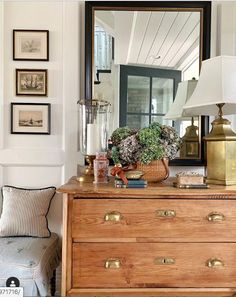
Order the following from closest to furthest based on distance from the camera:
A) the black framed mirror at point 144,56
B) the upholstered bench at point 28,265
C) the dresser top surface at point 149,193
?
1. the dresser top surface at point 149,193
2. the upholstered bench at point 28,265
3. the black framed mirror at point 144,56

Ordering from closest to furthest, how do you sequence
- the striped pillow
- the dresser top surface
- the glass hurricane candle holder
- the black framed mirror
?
1. the dresser top surface
2. the glass hurricane candle holder
3. the striped pillow
4. the black framed mirror

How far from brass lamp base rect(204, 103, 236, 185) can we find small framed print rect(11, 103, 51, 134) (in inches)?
42.4

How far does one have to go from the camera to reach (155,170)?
5.57 ft

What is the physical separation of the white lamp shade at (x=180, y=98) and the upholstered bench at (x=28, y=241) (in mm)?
954

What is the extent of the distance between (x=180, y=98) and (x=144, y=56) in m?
0.38

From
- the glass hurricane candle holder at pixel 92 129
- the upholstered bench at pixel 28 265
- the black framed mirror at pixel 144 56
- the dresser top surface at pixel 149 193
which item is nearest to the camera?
the dresser top surface at pixel 149 193

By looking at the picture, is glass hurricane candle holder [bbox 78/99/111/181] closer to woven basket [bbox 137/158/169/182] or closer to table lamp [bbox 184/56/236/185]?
woven basket [bbox 137/158/169/182]

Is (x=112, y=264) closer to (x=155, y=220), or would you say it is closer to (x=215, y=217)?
(x=155, y=220)

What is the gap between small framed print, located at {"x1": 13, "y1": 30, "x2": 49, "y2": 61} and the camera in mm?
2135

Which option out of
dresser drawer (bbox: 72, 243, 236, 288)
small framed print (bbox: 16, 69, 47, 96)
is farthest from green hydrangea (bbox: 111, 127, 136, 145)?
small framed print (bbox: 16, 69, 47, 96)

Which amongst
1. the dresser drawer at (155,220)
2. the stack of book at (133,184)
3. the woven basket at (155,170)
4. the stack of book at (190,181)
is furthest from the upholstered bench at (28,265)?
the stack of book at (190,181)

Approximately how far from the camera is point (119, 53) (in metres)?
2.14

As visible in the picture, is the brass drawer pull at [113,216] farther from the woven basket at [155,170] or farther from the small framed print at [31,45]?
the small framed print at [31,45]

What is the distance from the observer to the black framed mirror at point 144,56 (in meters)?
2.11
